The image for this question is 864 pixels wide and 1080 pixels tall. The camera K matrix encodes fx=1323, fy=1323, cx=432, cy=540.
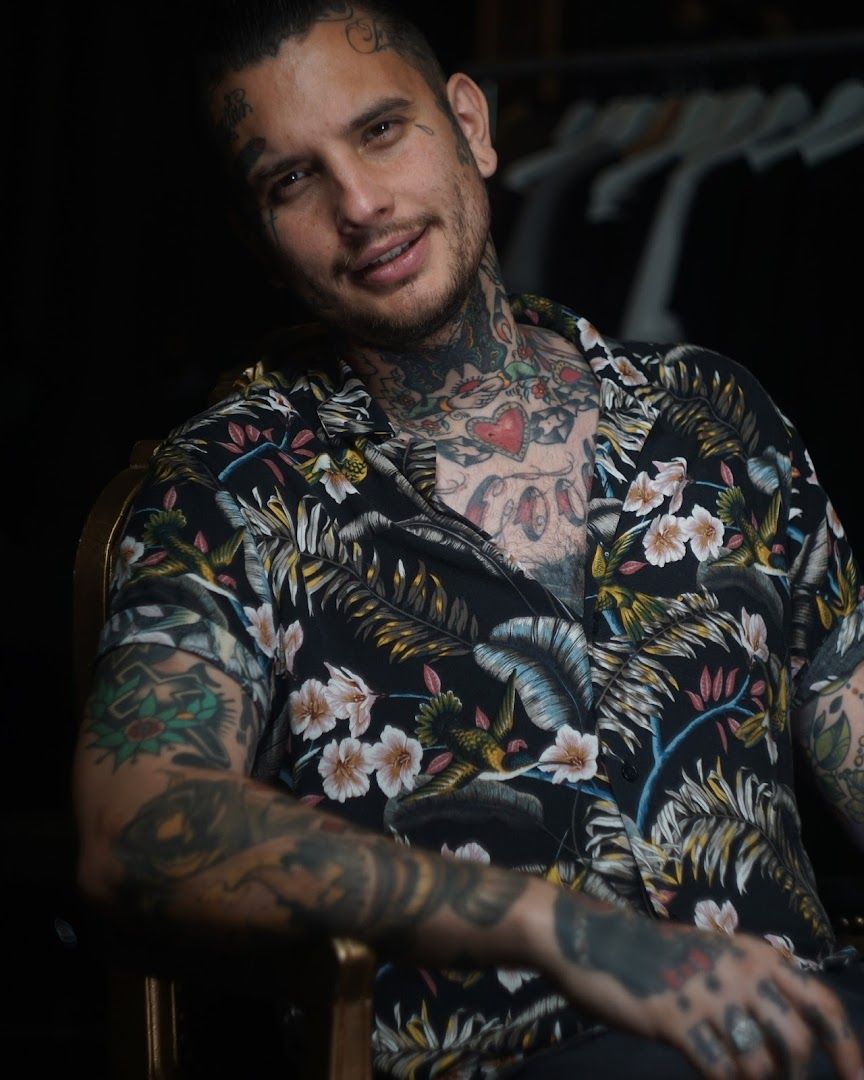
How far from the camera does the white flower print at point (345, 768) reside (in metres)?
1.32

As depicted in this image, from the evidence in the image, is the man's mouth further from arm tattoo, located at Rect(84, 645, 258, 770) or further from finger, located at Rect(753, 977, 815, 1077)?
finger, located at Rect(753, 977, 815, 1077)

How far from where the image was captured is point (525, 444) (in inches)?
60.1

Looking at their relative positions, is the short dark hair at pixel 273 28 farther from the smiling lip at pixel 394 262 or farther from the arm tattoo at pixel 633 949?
the arm tattoo at pixel 633 949

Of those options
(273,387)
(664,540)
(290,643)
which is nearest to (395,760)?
(290,643)

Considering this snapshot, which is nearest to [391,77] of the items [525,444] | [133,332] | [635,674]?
[525,444]

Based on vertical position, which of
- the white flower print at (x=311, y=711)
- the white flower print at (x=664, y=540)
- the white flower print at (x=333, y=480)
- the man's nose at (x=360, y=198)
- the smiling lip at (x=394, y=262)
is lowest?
the white flower print at (x=311, y=711)

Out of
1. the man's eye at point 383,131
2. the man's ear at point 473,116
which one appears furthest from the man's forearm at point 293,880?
the man's ear at point 473,116

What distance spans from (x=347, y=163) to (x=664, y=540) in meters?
0.54

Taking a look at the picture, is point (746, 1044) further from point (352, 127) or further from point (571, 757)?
point (352, 127)

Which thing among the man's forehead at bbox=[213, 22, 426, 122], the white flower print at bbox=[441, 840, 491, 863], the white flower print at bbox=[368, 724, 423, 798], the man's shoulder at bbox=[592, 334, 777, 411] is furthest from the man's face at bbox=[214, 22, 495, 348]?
the white flower print at bbox=[441, 840, 491, 863]

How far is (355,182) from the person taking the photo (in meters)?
1.45

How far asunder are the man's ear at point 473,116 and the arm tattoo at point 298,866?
929 mm

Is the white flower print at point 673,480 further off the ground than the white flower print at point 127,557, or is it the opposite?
the white flower print at point 127,557

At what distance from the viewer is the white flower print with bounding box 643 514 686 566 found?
1420 millimetres
